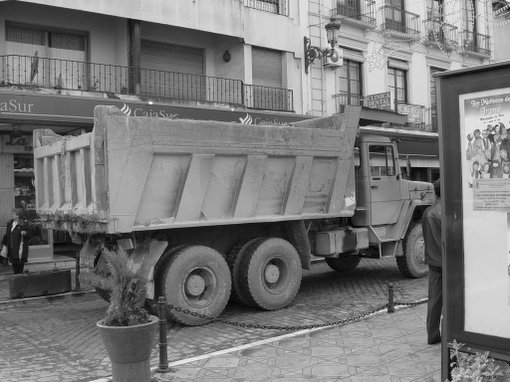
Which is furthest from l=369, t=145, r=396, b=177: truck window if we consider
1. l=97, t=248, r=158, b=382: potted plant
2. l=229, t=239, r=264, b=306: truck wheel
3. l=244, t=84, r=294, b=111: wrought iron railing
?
l=244, t=84, r=294, b=111: wrought iron railing

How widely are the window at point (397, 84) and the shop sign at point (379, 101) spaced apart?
1919 mm

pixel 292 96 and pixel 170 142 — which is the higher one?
pixel 292 96

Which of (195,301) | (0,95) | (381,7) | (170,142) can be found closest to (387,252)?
(195,301)

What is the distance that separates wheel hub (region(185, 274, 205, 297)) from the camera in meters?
7.61

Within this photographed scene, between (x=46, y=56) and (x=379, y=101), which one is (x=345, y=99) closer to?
(x=379, y=101)

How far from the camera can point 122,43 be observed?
15.4m

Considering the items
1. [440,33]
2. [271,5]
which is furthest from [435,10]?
[271,5]

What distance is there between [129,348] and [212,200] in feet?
10.2

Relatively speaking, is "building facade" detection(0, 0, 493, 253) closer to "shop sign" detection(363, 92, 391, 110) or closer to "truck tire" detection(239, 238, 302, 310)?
"shop sign" detection(363, 92, 391, 110)

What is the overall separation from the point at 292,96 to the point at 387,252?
948 cm

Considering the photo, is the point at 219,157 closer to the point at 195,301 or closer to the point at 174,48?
the point at 195,301

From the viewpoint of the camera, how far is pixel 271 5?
18.7 meters

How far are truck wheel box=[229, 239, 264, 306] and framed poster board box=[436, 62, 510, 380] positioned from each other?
440cm

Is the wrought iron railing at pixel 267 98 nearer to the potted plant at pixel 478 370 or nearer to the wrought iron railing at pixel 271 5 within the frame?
the wrought iron railing at pixel 271 5
